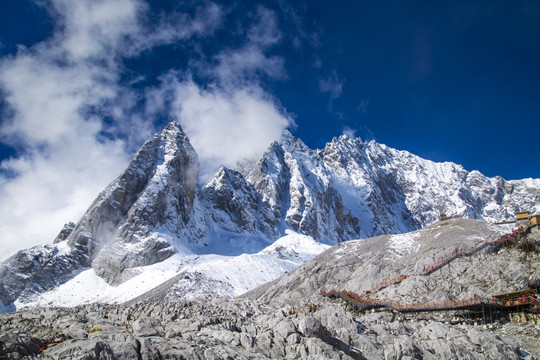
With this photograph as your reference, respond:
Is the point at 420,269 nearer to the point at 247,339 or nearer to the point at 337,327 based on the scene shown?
the point at 337,327

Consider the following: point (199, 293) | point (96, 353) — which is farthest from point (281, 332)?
point (199, 293)

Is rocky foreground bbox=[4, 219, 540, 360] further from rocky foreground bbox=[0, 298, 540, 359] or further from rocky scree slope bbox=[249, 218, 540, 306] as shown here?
rocky scree slope bbox=[249, 218, 540, 306]

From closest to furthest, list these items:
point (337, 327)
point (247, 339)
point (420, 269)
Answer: point (247, 339), point (337, 327), point (420, 269)

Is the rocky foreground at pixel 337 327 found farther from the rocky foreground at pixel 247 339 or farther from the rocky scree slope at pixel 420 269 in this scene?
the rocky scree slope at pixel 420 269

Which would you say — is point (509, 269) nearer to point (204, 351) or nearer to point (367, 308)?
point (367, 308)

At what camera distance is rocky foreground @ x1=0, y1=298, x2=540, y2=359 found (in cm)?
2355

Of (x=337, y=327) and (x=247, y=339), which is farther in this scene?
(x=337, y=327)

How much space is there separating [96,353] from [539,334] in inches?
1503

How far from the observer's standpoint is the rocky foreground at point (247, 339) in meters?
23.5

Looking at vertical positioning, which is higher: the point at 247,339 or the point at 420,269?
the point at 420,269

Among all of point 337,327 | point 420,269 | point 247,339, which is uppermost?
point 420,269

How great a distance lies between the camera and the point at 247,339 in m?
28.9

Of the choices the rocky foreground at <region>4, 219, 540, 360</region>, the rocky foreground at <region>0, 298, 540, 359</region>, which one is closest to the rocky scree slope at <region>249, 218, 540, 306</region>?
the rocky foreground at <region>4, 219, 540, 360</region>

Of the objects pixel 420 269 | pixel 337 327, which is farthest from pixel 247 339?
pixel 420 269
